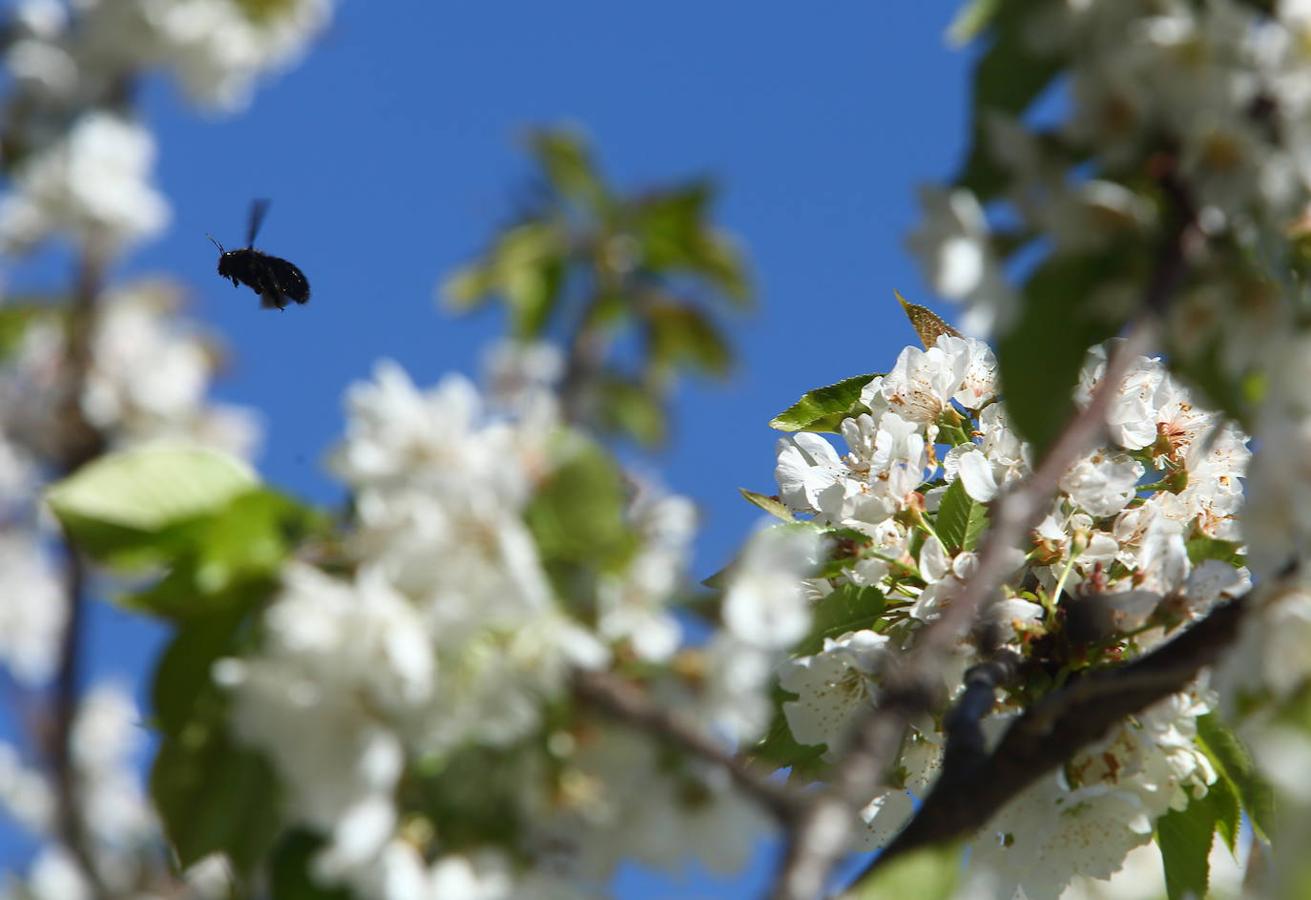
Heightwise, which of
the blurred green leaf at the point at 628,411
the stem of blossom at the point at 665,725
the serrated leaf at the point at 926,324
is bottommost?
the stem of blossom at the point at 665,725

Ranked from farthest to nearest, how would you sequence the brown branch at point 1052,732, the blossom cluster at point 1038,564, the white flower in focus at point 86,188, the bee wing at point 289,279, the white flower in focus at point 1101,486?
the bee wing at point 289,279, the white flower in focus at point 1101,486, the blossom cluster at point 1038,564, the white flower in focus at point 86,188, the brown branch at point 1052,732

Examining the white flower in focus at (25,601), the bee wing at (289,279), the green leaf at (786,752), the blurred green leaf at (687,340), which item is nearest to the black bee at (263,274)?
the bee wing at (289,279)

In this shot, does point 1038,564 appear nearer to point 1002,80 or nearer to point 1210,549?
point 1210,549

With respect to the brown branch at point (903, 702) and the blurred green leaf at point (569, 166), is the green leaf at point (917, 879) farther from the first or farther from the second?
the blurred green leaf at point (569, 166)

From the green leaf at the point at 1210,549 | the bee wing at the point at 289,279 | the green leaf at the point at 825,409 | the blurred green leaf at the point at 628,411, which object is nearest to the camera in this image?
the blurred green leaf at the point at 628,411

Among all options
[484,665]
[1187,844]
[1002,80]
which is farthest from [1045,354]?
[1187,844]

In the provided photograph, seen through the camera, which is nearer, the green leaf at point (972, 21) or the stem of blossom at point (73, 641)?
the stem of blossom at point (73, 641)

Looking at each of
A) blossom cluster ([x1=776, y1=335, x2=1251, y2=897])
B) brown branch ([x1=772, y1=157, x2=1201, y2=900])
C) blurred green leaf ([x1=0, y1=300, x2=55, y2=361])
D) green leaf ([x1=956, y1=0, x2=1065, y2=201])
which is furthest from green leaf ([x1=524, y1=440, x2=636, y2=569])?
blossom cluster ([x1=776, y1=335, x2=1251, y2=897])

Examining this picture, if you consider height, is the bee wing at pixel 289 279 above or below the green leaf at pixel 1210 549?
above
